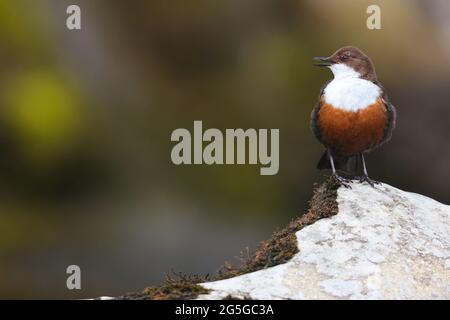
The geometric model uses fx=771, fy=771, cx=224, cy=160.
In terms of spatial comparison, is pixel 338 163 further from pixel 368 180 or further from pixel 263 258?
pixel 263 258

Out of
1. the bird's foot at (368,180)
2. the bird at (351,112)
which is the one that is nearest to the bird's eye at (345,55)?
the bird at (351,112)

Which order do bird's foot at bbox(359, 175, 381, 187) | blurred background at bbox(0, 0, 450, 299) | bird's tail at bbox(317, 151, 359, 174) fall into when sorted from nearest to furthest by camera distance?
1. bird's foot at bbox(359, 175, 381, 187)
2. bird's tail at bbox(317, 151, 359, 174)
3. blurred background at bbox(0, 0, 450, 299)

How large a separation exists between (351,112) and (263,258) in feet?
5.85

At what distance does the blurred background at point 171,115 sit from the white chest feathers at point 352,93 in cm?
585

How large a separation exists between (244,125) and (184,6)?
2.22m

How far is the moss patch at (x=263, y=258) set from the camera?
418 centimetres

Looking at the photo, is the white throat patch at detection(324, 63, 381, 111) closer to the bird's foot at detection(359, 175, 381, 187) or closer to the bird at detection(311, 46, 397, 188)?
the bird at detection(311, 46, 397, 188)

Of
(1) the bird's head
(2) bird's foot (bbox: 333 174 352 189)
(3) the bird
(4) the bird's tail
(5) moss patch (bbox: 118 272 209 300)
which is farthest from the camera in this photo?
(4) the bird's tail

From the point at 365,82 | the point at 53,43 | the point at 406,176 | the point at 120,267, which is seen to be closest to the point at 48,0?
the point at 53,43

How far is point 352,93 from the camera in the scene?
607cm

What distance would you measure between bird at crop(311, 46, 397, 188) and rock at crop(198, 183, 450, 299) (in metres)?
0.52

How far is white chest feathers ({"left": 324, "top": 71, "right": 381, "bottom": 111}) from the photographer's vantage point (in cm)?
604

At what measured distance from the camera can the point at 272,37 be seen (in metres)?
12.7

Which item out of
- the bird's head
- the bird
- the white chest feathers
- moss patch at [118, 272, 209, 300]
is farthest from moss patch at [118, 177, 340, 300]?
the bird's head
